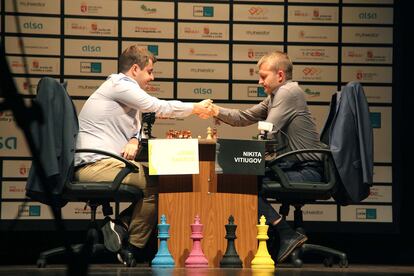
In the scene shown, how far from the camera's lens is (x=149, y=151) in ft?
15.3

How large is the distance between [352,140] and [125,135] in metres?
1.36

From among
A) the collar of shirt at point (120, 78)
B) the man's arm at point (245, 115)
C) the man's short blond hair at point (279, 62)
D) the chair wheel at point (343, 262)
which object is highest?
the man's short blond hair at point (279, 62)

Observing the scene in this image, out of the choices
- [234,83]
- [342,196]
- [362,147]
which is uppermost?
[234,83]

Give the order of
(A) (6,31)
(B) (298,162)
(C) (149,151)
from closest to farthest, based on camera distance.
A: (C) (149,151) → (B) (298,162) → (A) (6,31)

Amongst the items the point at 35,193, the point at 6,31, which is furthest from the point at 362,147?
the point at 6,31

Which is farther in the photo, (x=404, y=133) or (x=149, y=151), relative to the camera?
(x=404, y=133)

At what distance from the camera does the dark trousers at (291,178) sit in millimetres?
5020

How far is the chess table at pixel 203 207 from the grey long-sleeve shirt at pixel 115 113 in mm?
382

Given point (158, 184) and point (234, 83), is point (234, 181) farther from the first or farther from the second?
point (234, 83)

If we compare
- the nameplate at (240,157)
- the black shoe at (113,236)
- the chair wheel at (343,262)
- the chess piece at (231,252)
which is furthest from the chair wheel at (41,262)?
the chair wheel at (343,262)

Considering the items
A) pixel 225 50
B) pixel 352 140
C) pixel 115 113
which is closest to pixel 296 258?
pixel 352 140

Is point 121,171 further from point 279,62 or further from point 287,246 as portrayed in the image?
point 279,62

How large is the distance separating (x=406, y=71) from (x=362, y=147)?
8.38 feet

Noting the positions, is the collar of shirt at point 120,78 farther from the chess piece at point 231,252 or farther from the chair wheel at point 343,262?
the chair wheel at point 343,262
